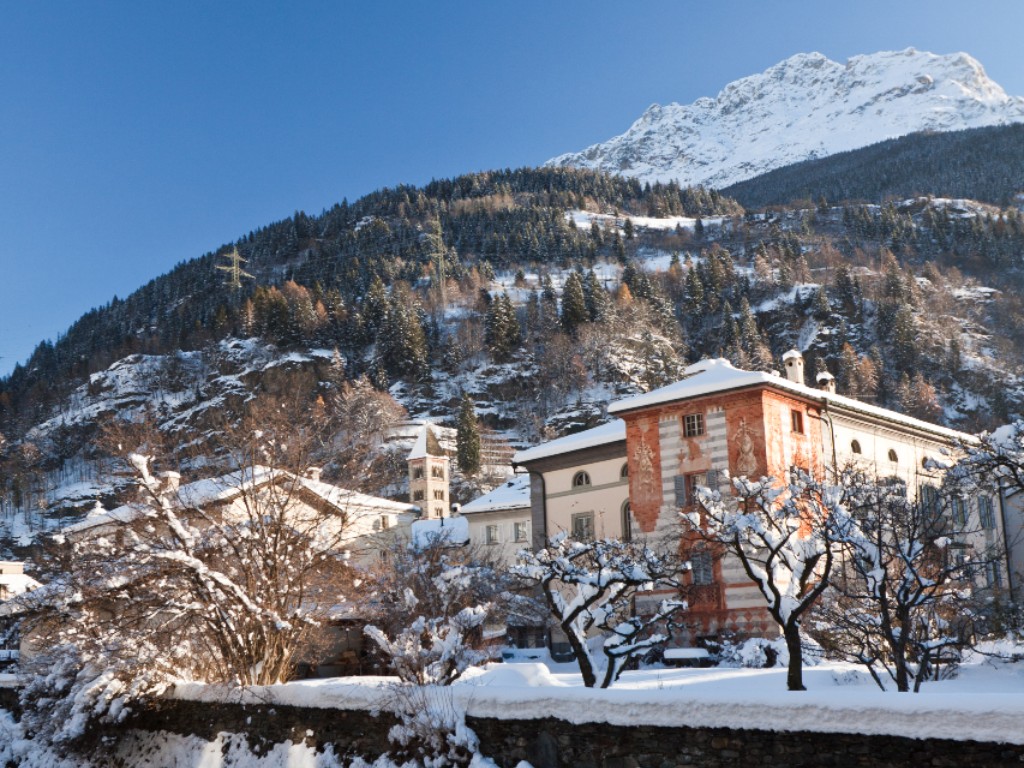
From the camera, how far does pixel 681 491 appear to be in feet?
120

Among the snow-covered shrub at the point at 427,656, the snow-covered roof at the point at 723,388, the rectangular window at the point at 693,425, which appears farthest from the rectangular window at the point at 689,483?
the snow-covered shrub at the point at 427,656

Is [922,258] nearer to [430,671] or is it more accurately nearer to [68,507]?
[68,507]

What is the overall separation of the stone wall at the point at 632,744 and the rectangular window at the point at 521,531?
37.9 meters

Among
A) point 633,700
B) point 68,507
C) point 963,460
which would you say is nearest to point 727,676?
point 963,460

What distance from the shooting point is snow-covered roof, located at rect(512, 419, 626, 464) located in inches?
1631

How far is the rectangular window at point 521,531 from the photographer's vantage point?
179ft

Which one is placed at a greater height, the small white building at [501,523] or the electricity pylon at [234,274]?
the electricity pylon at [234,274]

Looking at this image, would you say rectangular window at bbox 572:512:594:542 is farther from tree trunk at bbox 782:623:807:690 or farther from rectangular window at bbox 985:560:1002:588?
tree trunk at bbox 782:623:807:690

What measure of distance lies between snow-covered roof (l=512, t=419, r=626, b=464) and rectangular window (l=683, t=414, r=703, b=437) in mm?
4336

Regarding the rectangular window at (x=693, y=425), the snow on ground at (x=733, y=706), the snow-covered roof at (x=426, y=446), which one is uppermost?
the snow-covered roof at (x=426, y=446)

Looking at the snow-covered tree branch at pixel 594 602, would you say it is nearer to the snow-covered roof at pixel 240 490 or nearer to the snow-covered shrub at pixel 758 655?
the snow-covered roof at pixel 240 490

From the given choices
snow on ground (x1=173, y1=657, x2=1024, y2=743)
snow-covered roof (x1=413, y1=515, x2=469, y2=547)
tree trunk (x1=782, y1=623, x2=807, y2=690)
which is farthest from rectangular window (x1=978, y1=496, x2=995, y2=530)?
snow on ground (x1=173, y1=657, x2=1024, y2=743)

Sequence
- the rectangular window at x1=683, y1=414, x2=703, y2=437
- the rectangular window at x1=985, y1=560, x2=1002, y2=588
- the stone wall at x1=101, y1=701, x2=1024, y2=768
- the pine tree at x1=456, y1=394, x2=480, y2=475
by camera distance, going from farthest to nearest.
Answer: the pine tree at x1=456, y1=394, x2=480, y2=475 → the rectangular window at x1=683, y1=414, x2=703, y2=437 → the rectangular window at x1=985, y1=560, x2=1002, y2=588 → the stone wall at x1=101, y1=701, x2=1024, y2=768

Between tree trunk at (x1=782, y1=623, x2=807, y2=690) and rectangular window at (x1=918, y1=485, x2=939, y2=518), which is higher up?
rectangular window at (x1=918, y1=485, x2=939, y2=518)
